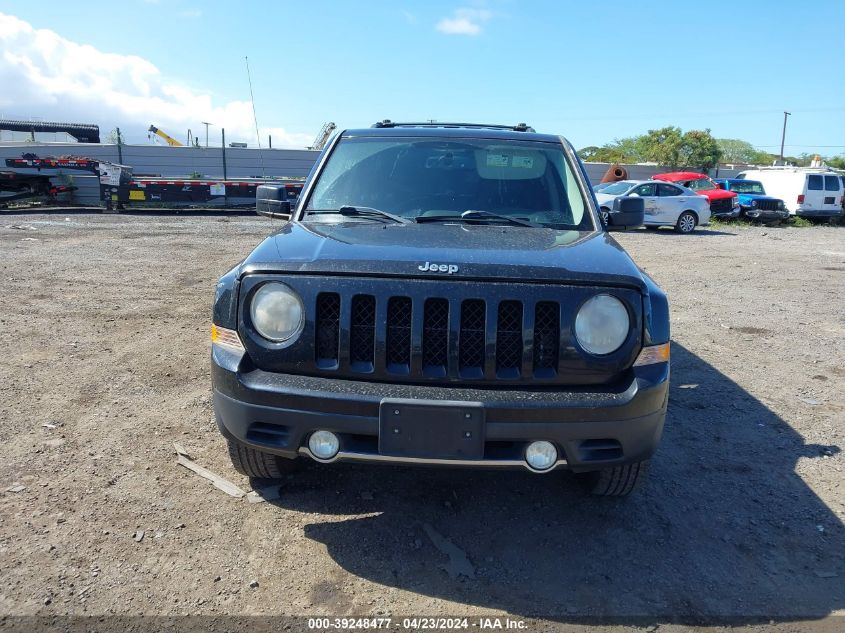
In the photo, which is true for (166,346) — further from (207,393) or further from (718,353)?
(718,353)

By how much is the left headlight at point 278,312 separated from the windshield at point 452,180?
1020 mm

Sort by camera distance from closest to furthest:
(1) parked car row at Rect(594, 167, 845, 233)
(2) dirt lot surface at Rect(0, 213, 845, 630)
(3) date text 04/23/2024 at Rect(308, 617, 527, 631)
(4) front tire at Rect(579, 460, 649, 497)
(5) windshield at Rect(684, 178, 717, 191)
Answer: (3) date text 04/23/2024 at Rect(308, 617, 527, 631)
(2) dirt lot surface at Rect(0, 213, 845, 630)
(4) front tire at Rect(579, 460, 649, 497)
(1) parked car row at Rect(594, 167, 845, 233)
(5) windshield at Rect(684, 178, 717, 191)

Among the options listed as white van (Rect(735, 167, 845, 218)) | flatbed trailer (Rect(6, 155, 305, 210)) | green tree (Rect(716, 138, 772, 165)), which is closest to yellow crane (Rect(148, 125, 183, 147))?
flatbed trailer (Rect(6, 155, 305, 210))

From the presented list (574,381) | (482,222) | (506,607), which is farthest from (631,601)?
(482,222)

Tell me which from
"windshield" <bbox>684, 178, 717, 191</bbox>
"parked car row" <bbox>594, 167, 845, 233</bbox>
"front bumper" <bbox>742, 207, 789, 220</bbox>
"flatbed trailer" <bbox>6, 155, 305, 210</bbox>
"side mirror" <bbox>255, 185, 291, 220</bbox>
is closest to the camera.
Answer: "side mirror" <bbox>255, 185, 291, 220</bbox>

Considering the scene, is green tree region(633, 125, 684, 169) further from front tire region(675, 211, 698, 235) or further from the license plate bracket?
the license plate bracket

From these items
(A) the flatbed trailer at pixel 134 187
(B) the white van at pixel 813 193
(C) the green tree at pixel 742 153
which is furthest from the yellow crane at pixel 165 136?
(C) the green tree at pixel 742 153

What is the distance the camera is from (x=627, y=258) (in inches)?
116

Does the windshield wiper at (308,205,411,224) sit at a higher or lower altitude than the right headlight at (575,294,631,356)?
higher

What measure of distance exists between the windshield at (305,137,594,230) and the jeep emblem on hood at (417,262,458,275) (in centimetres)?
96

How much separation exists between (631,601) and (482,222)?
197cm

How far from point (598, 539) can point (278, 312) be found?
1.83m

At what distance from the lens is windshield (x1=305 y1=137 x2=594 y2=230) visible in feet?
12.0

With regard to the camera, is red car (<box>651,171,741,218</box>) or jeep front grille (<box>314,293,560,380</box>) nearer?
jeep front grille (<box>314,293,560,380</box>)
